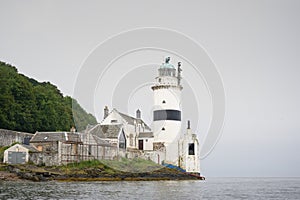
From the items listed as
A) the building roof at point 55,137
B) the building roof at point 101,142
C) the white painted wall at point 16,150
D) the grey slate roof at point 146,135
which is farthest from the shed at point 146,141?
the white painted wall at point 16,150

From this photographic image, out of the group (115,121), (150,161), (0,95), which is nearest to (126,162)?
(150,161)

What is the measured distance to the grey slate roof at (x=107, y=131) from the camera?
1954 inches

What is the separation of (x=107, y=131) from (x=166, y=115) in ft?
27.2

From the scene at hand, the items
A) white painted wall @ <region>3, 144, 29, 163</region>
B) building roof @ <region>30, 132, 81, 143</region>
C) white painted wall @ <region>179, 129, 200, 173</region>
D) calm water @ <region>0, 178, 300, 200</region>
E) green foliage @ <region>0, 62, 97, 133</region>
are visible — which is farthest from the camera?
white painted wall @ <region>179, 129, 200, 173</region>

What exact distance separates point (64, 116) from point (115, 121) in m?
6.57

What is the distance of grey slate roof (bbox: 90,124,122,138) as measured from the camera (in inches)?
1954

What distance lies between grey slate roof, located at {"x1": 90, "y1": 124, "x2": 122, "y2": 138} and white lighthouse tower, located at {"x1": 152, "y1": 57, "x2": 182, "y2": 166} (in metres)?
6.22

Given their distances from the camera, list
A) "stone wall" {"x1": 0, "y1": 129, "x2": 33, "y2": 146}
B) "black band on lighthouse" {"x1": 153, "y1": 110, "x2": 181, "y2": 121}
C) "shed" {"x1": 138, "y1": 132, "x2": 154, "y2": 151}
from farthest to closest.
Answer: "shed" {"x1": 138, "y1": 132, "x2": 154, "y2": 151}
"black band on lighthouse" {"x1": 153, "y1": 110, "x2": 181, "y2": 121}
"stone wall" {"x1": 0, "y1": 129, "x2": 33, "y2": 146}

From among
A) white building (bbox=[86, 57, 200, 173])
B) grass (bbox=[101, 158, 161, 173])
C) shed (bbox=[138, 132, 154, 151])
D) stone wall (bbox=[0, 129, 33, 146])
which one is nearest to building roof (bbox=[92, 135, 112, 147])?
grass (bbox=[101, 158, 161, 173])

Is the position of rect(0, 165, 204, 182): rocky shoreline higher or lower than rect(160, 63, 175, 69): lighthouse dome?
lower

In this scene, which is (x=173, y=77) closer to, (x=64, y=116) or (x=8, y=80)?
(x=64, y=116)

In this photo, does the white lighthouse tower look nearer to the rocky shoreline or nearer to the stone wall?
the rocky shoreline

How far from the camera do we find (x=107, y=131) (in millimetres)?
50219

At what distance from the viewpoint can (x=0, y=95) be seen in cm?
4362
